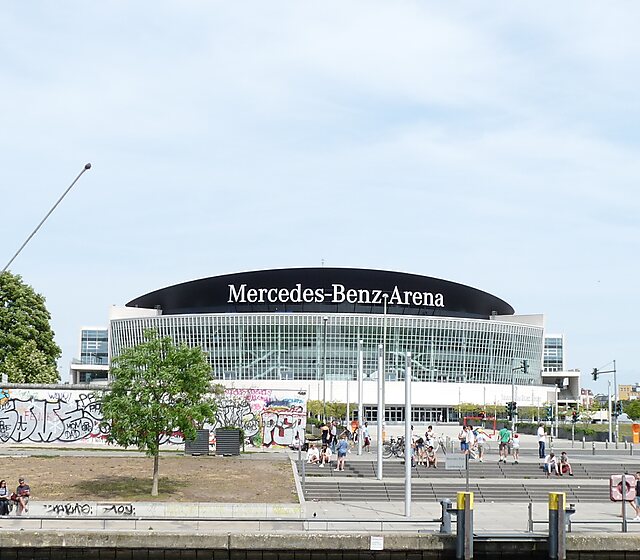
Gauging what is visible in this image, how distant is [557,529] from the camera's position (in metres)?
24.3

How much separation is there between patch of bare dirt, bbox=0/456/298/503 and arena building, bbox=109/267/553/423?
78.5 meters

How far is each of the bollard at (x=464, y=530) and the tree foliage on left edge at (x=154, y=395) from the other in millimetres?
14575

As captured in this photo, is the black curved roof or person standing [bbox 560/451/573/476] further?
the black curved roof

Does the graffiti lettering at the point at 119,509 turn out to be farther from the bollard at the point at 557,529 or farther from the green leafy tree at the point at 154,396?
the bollard at the point at 557,529

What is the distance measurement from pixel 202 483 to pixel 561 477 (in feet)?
57.3

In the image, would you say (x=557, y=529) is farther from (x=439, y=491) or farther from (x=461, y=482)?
(x=461, y=482)

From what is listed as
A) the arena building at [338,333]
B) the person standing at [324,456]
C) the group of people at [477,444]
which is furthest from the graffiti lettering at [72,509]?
the arena building at [338,333]

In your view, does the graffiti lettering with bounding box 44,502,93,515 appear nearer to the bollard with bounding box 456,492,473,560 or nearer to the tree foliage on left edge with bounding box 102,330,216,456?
the tree foliage on left edge with bounding box 102,330,216,456

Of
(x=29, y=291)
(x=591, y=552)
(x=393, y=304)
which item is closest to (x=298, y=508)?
(x=591, y=552)

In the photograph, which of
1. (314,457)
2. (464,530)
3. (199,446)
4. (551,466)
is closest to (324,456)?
(314,457)

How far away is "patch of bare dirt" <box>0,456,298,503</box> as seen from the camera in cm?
3444

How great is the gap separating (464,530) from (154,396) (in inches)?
634

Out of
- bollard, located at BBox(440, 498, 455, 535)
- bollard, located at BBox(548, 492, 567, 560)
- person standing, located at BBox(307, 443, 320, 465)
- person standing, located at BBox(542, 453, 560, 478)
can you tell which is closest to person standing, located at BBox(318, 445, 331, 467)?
person standing, located at BBox(307, 443, 320, 465)

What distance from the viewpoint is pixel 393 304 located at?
131750 mm
